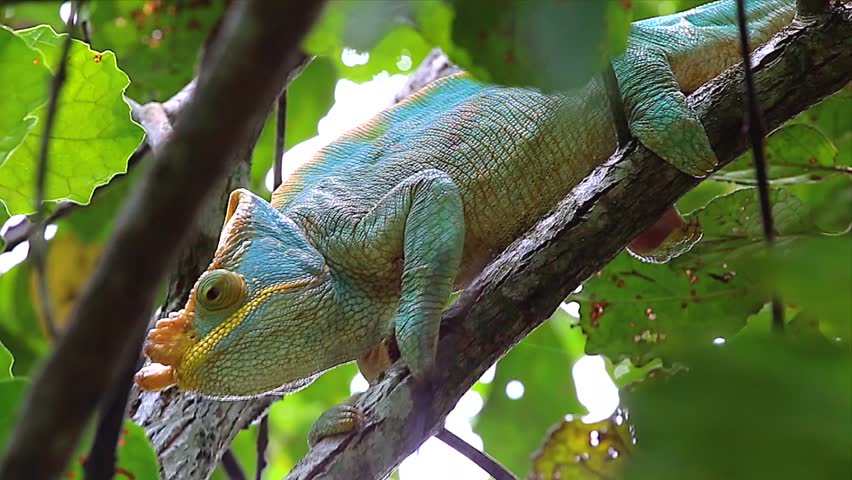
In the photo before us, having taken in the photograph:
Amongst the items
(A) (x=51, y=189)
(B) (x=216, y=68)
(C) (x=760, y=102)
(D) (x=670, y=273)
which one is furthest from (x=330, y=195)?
(B) (x=216, y=68)

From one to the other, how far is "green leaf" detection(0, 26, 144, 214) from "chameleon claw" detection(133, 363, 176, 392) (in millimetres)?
376

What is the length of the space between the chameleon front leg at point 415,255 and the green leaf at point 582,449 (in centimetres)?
64

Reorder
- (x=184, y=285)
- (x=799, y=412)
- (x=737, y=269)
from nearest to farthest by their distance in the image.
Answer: (x=799, y=412) < (x=737, y=269) < (x=184, y=285)

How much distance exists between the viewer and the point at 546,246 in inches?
66.7

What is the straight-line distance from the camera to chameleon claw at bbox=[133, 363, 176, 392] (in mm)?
1996

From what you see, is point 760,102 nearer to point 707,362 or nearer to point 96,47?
point 707,362

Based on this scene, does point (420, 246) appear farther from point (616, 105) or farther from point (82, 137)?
point (82, 137)

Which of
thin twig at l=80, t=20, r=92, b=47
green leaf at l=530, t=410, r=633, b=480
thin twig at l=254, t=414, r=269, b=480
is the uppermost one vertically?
thin twig at l=80, t=20, r=92, b=47

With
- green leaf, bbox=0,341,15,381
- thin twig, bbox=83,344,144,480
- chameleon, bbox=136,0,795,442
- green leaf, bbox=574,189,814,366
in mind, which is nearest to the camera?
thin twig, bbox=83,344,144,480

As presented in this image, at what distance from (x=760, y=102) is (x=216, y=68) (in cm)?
134

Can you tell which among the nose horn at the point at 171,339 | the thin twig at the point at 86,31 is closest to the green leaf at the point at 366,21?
the nose horn at the point at 171,339

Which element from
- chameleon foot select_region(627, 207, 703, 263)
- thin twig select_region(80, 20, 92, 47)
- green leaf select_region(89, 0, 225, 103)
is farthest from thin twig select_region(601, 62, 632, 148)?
thin twig select_region(80, 20, 92, 47)

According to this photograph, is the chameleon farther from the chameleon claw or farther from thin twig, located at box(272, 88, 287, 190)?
thin twig, located at box(272, 88, 287, 190)

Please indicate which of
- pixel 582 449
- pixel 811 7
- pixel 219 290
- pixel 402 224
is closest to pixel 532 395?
pixel 582 449
